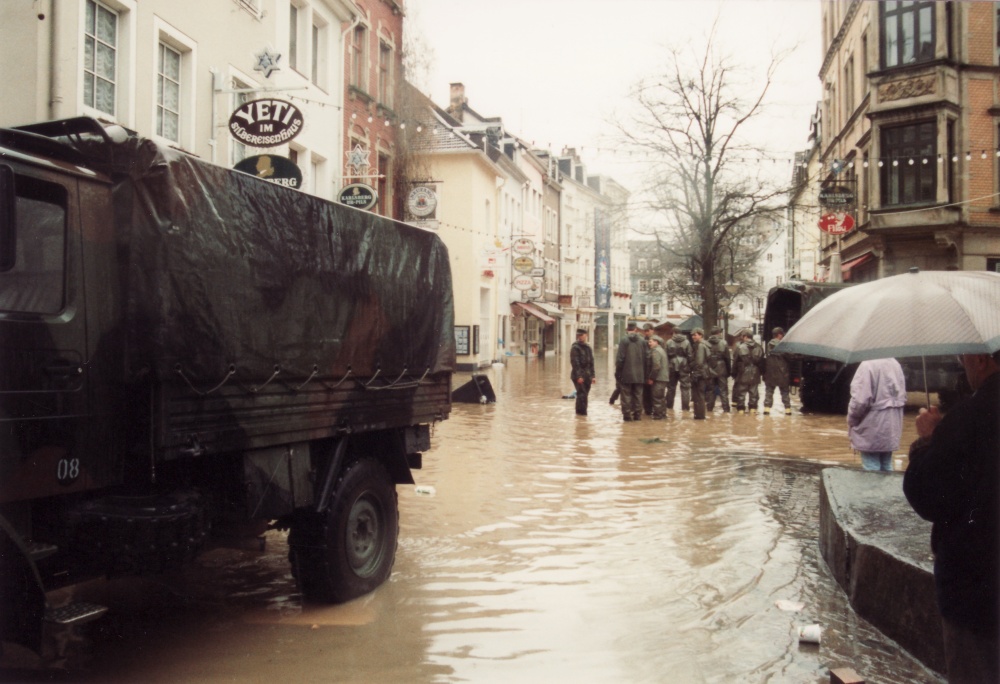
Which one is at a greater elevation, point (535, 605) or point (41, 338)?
point (41, 338)

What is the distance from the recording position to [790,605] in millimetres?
5484

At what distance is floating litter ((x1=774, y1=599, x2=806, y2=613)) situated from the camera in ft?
17.8

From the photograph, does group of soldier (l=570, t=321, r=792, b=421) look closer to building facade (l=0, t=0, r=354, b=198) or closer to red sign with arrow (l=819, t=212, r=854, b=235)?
building facade (l=0, t=0, r=354, b=198)

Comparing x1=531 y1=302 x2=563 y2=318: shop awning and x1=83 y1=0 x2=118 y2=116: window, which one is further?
x1=531 y1=302 x2=563 y2=318: shop awning

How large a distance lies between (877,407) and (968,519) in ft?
18.0

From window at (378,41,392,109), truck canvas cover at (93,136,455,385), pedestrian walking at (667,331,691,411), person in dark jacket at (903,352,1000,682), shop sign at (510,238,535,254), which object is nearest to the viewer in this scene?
person in dark jacket at (903,352,1000,682)

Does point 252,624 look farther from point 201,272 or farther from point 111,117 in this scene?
point 111,117

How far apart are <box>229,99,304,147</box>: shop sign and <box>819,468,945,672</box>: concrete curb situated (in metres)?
9.50

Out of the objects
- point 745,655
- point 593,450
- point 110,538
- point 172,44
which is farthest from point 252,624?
point 172,44

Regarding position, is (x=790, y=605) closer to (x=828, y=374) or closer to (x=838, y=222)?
(x=828, y=374)

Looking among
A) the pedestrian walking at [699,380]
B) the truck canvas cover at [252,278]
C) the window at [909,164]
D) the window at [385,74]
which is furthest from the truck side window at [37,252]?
the window at [909,164]

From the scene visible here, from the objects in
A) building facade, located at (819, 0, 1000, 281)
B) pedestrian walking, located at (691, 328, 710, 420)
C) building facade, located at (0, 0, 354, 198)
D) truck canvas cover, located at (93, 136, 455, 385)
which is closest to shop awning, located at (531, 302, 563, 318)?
building facade, located at (819, 0, 1000, 281)

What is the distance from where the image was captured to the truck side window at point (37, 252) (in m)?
3.64

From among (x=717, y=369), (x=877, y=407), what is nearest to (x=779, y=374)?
(x=717, y=369)
